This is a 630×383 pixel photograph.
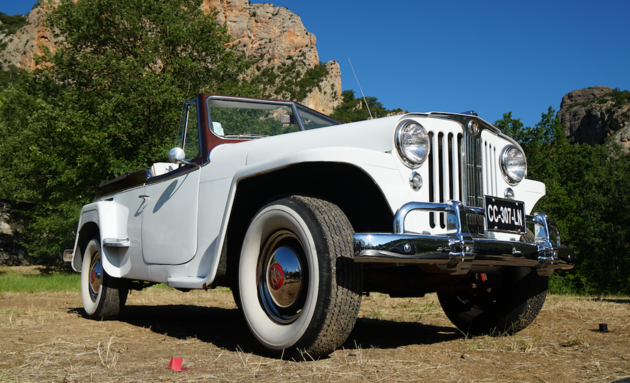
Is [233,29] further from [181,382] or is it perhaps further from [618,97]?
[181,382]

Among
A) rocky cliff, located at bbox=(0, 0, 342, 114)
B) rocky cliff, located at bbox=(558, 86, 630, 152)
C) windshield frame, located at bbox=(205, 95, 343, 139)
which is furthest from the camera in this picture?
rocky cliff, located at bbox=(0, 0, 342, 114)

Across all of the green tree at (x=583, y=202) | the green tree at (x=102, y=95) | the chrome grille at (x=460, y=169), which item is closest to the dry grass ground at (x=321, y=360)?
the chrome grille at (x=460, y=169)

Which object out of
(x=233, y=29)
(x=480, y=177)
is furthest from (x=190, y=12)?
(x=233, y=29)

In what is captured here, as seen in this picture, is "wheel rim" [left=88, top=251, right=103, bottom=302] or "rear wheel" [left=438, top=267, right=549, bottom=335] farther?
"wheel rim" [left=88, top=251, right=103, bottom=302]

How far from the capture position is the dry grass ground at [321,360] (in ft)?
7.28

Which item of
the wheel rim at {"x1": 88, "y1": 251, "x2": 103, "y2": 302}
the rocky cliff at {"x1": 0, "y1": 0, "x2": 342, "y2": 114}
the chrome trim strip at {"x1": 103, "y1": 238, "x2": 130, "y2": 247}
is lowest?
the wheel rim at {"x1": 88, "y1": 251, "x2": 103, "y2": 302}

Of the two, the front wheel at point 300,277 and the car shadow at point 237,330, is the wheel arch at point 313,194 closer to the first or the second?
the front wheel at point 300,277

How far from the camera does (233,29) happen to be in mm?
104938

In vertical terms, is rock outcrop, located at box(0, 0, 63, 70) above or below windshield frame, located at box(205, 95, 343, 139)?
above

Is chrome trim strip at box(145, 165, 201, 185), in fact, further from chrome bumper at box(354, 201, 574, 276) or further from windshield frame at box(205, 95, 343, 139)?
A: chrome bumper at box(354, 201, 574, 276)

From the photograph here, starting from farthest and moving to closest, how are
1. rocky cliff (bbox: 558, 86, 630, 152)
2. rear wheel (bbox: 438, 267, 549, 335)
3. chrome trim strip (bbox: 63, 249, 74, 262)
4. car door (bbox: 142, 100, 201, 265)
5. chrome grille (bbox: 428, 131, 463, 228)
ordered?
rocky cliff (bbox: 558, 86, 630, 152) → chrome trim strip (bbox: 63, 249, 74, 262) → car door (bbox: 142, 100, 201, 265) → rear wheel (bbox: 438, 267, 549, 335) → chrome grille (bbox: 428, 131, 463, 228)

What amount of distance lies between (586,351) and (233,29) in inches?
4335

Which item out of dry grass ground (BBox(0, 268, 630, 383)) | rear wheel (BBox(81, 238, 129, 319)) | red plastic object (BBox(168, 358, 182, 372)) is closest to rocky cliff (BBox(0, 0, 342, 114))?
rear wheel (BBox(81, 238, 129, 319))

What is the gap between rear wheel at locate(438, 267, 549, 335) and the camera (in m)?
3.46
